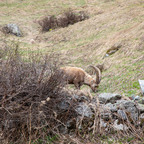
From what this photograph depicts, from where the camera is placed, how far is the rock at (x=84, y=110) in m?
5.06

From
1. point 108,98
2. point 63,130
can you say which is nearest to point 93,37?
point 108,98

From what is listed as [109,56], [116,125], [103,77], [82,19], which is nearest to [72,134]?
[116,125]

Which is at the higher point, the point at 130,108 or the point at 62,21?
the point at 130,108

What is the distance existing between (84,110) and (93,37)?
17235 millimetres

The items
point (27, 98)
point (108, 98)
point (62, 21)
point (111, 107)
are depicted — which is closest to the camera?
point (27, 98)

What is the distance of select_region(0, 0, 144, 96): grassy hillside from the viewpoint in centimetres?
1120

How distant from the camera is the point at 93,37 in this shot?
21.6 m

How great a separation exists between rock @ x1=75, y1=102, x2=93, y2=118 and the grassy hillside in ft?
6.18

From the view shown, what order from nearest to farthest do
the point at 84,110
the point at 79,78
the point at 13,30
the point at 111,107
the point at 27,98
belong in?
the point at 27,98 < the point at 84,110 < the point at 111,107 < the point at 79,78 < the point at 13,30

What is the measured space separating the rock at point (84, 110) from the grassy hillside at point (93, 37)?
188 cm

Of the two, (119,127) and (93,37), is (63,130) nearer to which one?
(119,127)

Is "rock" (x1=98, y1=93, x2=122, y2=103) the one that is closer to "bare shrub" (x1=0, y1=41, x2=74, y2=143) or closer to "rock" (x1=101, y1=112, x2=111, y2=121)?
"rock" (x1=101, y1=112, x2=111, y2=121)

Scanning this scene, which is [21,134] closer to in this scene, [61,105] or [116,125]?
[61,105]

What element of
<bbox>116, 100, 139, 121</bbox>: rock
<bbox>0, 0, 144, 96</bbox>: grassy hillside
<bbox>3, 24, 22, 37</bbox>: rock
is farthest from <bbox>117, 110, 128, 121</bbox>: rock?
<bbox>3, 24, 22, 37</bbox>: rock
